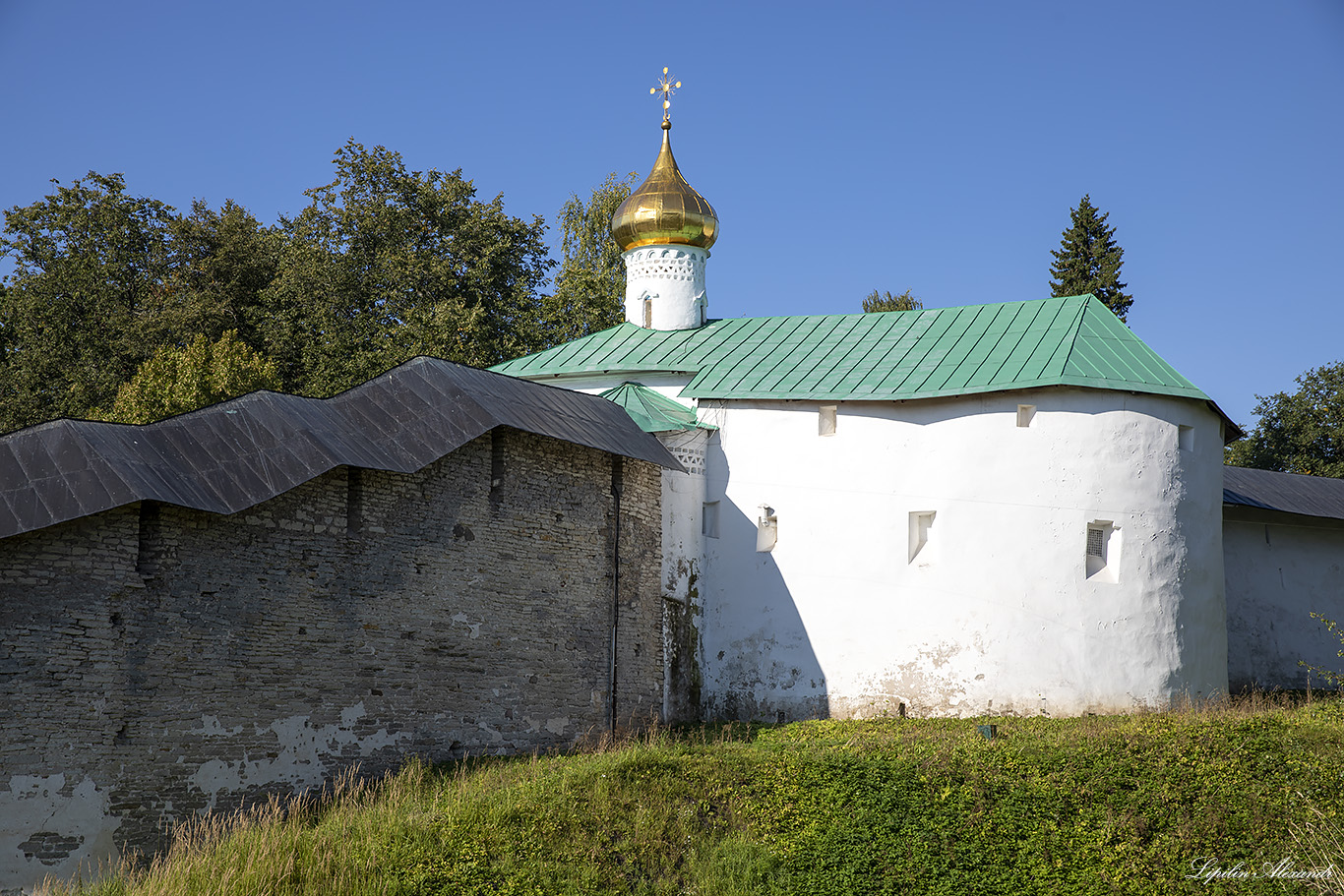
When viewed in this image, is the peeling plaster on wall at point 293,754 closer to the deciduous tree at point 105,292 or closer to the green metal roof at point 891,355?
the green metal roof at point 891,355

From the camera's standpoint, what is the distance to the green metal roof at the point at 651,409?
51.9 ft

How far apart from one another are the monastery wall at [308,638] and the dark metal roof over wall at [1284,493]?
32.3ft

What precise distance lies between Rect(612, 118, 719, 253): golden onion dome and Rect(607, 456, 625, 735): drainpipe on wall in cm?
602

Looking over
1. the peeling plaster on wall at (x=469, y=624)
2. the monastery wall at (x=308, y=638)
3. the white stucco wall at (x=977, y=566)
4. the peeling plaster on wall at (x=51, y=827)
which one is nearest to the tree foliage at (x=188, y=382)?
the monastery wall at (x=308, y=638)

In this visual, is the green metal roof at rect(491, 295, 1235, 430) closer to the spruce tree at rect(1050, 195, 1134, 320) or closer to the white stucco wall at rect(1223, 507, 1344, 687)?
the white stucco wall at rect(1223, 507, 1344, 687)

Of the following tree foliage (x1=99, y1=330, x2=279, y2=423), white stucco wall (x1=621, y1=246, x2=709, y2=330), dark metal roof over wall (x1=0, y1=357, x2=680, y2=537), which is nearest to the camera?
dark metal roof over wall (x1=0, y1=357, x2=680, y2=537)

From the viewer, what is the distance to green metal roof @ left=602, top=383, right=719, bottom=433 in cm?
1581

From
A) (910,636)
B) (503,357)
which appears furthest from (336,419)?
(503,357)

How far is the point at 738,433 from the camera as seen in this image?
16359 mm

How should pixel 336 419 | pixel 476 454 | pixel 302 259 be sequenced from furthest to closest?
pixel 302 259 < pixel 476 454 < pixel 336 419

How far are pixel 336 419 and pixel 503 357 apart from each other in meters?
13.1

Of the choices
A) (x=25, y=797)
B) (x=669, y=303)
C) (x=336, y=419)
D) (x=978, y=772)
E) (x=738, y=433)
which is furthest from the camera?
(x=669, y=303)

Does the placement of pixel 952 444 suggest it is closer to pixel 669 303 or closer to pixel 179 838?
pixel 669 303

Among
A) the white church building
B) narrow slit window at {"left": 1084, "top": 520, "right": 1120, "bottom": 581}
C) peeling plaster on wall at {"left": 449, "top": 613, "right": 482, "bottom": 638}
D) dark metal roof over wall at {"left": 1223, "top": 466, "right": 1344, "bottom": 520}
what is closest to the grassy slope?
peeling plaster on wall at {"left": 449, "top": 613, "right": 482, "bottom": 638}
